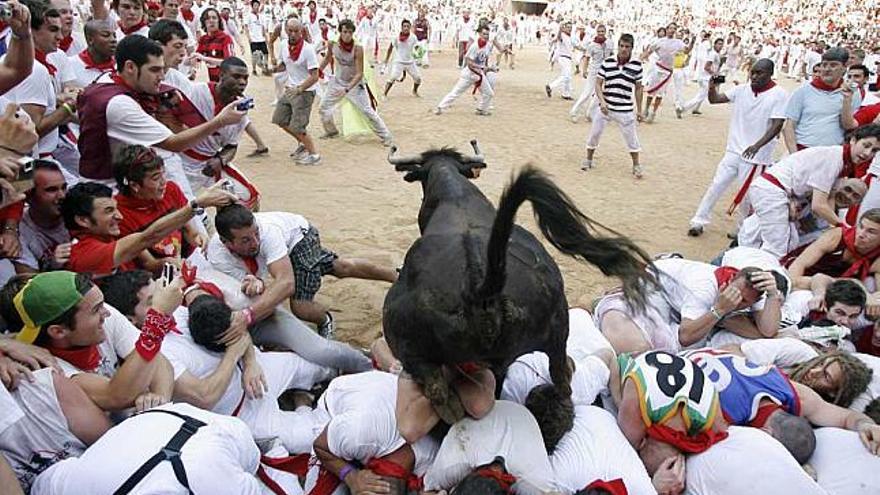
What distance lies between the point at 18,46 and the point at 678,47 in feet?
34.9

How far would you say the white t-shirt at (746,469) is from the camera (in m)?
2.29

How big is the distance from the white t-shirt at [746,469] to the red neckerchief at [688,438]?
0.02 metres

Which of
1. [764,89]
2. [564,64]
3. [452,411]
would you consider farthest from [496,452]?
[564,64]

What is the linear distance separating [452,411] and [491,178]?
220 inches

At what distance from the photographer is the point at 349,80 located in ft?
28.2

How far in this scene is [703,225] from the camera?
6.37 metres

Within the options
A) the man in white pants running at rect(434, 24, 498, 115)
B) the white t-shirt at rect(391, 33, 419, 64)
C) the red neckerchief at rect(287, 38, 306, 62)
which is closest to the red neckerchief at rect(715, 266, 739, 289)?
the red neckerchief at rect(287, 38, 306, 62)

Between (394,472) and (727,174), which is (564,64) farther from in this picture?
(394,472)

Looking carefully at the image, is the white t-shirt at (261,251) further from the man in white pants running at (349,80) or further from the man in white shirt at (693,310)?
the man in white pants running at (349,80)

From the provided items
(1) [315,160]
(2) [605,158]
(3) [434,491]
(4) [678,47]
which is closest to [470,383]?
(3) [434,491]

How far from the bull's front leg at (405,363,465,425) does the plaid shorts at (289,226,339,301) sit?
1679 millimetres

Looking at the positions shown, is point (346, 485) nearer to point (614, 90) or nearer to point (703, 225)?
point (703, 225)

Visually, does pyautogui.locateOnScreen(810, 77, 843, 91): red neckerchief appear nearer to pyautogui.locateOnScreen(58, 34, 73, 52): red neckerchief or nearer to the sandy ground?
the sandy ground

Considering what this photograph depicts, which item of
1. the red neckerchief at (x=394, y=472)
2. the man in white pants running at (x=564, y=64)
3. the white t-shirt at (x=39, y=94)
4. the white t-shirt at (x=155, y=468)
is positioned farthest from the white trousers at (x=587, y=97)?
the white t-shirt at (x=155, y=468)
